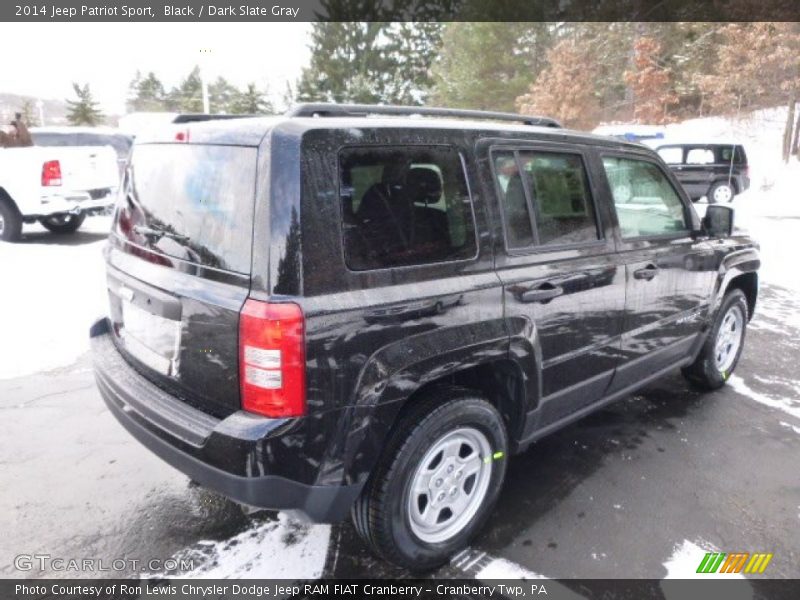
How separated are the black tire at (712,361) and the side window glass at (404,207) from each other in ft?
8.85

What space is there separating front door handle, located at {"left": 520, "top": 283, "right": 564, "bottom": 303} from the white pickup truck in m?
9.09

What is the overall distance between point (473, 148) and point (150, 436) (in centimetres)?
182

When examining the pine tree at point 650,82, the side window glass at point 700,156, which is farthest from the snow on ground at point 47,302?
the pine tree at point 650,82

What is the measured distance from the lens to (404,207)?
7.50 ft

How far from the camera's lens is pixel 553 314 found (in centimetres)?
276

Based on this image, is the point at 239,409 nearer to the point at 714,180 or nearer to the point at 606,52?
the point at 714,180

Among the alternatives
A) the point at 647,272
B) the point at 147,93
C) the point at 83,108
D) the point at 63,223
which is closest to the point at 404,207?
the point at 647,272

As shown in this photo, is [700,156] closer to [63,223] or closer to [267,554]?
[63,223]

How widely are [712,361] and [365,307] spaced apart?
10.9 ft

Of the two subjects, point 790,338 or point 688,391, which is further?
point 790,338

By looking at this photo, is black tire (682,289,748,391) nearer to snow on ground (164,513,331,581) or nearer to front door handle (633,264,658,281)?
front door handle (633,264,658,281)

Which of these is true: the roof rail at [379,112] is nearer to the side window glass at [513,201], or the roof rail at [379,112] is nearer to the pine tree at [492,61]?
the side window glass at [513,201]

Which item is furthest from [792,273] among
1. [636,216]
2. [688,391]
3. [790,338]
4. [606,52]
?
[606,52]
